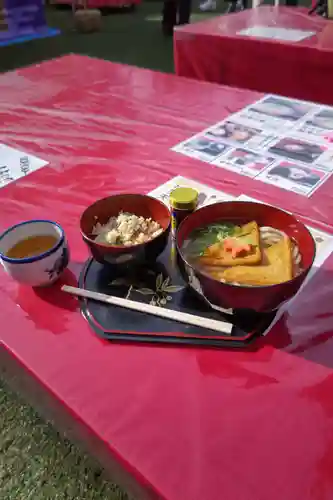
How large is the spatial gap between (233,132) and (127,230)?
591 mm

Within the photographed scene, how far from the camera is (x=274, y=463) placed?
1.47 feet

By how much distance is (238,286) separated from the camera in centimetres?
52

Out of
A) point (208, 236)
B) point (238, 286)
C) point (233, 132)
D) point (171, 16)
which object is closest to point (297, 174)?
point (233, 132)

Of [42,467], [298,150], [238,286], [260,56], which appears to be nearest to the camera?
[238,286]

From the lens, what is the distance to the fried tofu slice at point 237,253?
58cm

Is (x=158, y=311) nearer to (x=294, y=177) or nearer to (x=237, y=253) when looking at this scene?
(x=237, y=253)

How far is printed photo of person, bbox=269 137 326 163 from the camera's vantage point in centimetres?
99

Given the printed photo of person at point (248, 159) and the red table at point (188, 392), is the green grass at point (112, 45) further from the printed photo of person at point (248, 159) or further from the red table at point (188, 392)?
the red table at point (188, 392)

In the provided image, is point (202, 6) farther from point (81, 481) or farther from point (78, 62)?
→ point (81, 481)

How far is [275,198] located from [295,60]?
39.7 inches

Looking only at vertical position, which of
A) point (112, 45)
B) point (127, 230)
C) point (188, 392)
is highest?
point (127, 230)

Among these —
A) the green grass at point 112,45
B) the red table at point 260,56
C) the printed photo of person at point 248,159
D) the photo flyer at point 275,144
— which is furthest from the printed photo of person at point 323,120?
the green grass at point 112,45

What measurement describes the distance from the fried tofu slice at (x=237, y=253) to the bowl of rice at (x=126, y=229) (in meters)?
0.09

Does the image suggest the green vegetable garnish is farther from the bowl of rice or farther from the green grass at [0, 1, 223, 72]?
the green grass at [0, 1, 223, 72]
